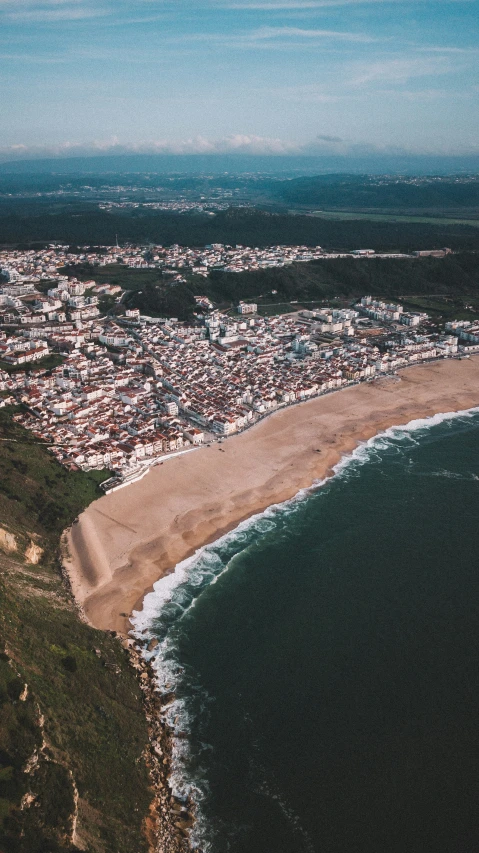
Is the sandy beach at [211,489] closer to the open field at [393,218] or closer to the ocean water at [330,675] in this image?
the ocean water at [330,675]

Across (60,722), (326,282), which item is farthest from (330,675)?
(326,282)

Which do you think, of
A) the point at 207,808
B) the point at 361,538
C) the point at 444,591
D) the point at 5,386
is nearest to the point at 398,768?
the point at 207,808

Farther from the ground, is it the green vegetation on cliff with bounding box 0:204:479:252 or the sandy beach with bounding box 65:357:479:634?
the green vegetation on cliff with bounding box 0:204:479:252

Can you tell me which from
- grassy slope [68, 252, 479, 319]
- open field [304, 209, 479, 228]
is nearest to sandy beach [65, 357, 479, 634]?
grassy slope [68, 252, 479, 319]

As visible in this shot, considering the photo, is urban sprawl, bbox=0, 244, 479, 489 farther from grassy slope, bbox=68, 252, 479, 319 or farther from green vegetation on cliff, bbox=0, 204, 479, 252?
green vegetation on cliff, bbox=0, 204, 479, 252

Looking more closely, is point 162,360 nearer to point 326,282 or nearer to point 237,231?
point 326,282

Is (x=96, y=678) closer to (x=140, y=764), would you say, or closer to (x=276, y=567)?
(x=140, y=764)
